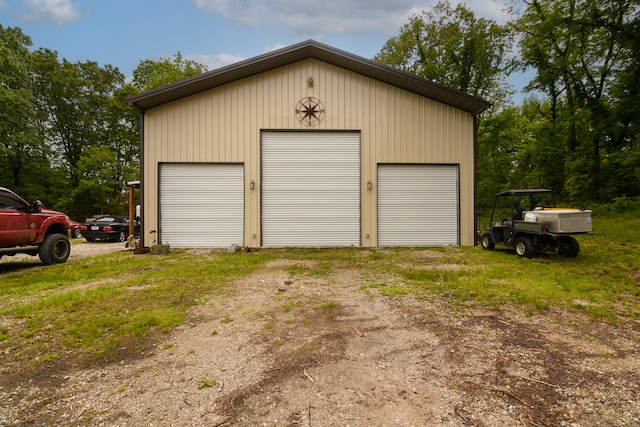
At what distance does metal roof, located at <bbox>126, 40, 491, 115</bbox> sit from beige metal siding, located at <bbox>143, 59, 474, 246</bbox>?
0.66 ft

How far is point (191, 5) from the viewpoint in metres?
12.4

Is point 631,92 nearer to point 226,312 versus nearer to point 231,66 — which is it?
point 231,66

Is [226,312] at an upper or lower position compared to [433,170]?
lower

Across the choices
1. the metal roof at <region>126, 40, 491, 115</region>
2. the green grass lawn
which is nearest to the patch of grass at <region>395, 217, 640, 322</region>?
the green grass lawn

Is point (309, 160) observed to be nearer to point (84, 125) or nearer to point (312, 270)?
point (312, 270)

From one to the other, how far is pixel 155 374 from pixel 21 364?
1.40 meters

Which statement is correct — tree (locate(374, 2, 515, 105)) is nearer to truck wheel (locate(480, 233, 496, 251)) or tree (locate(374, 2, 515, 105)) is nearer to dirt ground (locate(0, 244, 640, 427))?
truck wheel (locate(480, 233, 496, 251))

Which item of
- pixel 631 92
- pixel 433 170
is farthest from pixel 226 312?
pixel 631 92

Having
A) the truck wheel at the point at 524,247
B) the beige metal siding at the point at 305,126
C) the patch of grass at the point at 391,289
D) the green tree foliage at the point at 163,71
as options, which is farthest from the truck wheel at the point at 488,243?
the green tree foliage at the point at 163,71

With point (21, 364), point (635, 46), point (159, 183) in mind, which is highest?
point (635, 46)

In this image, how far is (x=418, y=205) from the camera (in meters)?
10.8

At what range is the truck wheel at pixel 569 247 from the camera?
7649mm

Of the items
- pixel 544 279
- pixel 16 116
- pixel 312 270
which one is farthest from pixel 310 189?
pixel 16 116

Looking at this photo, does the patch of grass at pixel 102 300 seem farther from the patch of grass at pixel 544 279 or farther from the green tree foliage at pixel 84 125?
the green tree foliage at pixel 84 125
